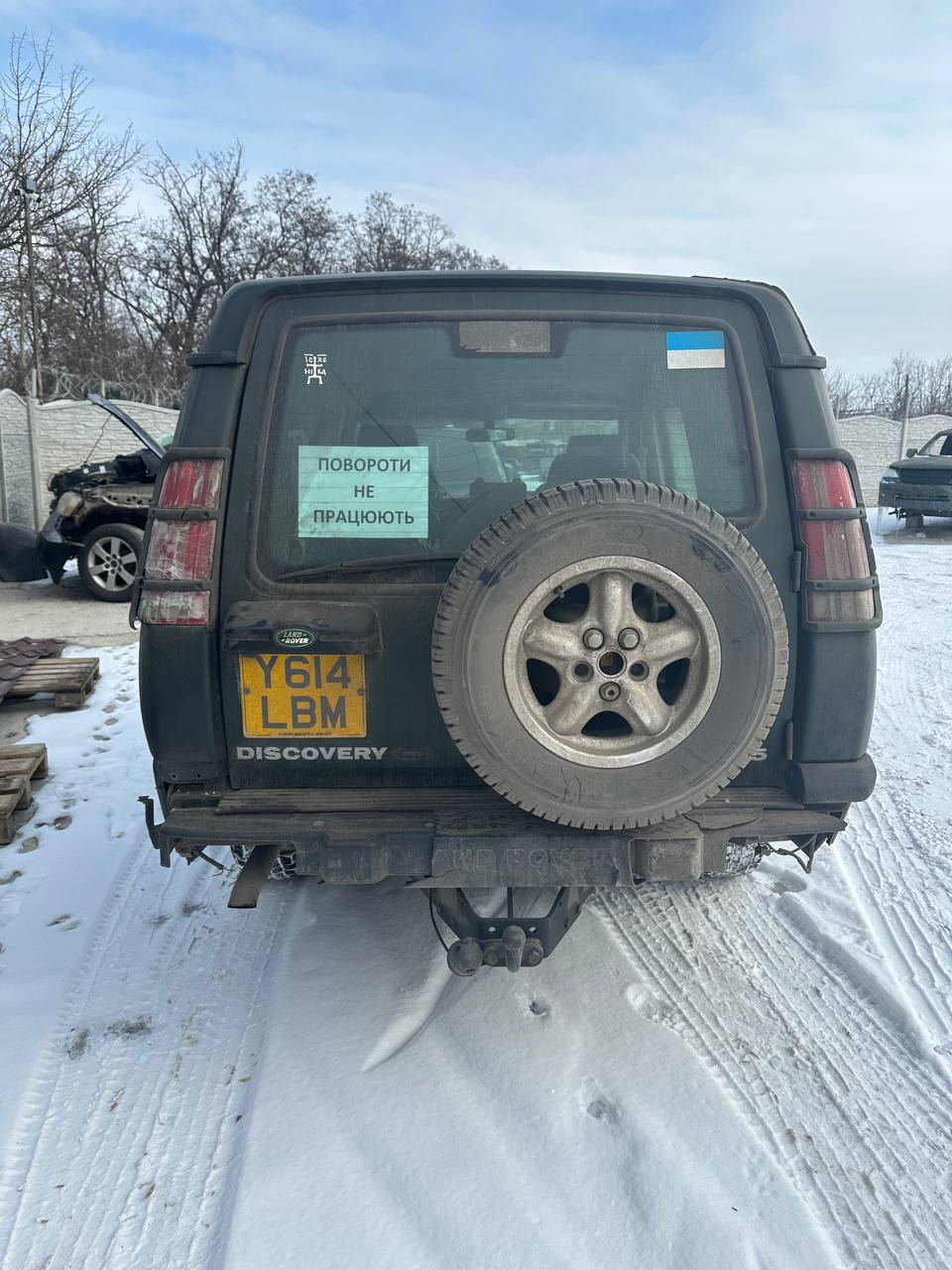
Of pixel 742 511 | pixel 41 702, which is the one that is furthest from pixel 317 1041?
pixel 41 702

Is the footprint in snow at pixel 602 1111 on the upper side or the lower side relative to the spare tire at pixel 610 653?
lower

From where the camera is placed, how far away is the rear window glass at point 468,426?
2.40 m

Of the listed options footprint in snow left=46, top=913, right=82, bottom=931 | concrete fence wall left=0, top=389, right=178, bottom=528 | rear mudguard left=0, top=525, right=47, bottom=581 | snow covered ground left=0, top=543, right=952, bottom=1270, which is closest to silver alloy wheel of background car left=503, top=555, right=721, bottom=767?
snow covered ground left=0, top=543, right=952, bottom=1270

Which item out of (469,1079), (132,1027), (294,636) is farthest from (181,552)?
(469,1079)

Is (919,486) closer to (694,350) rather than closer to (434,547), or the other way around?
(694,350)

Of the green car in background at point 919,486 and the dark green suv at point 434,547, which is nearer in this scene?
the dark green suv at point 434,547

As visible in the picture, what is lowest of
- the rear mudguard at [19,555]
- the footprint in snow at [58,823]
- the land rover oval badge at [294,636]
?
the footprint in snow at [58,823]

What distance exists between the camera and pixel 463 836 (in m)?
2.20

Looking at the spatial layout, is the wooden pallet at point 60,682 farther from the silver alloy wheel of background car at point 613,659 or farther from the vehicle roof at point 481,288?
the silver alloy wheel of background car at point 613,659

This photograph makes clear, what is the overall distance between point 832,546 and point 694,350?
0.71 metres

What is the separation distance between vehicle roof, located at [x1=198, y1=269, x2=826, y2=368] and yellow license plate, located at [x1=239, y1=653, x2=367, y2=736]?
2.94 feet

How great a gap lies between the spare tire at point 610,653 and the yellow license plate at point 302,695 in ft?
1.26

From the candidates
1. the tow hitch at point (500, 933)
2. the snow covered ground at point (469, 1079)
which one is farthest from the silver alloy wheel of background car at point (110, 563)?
the tow hitch at point (500, 933)

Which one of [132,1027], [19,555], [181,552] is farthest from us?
[19,555]
